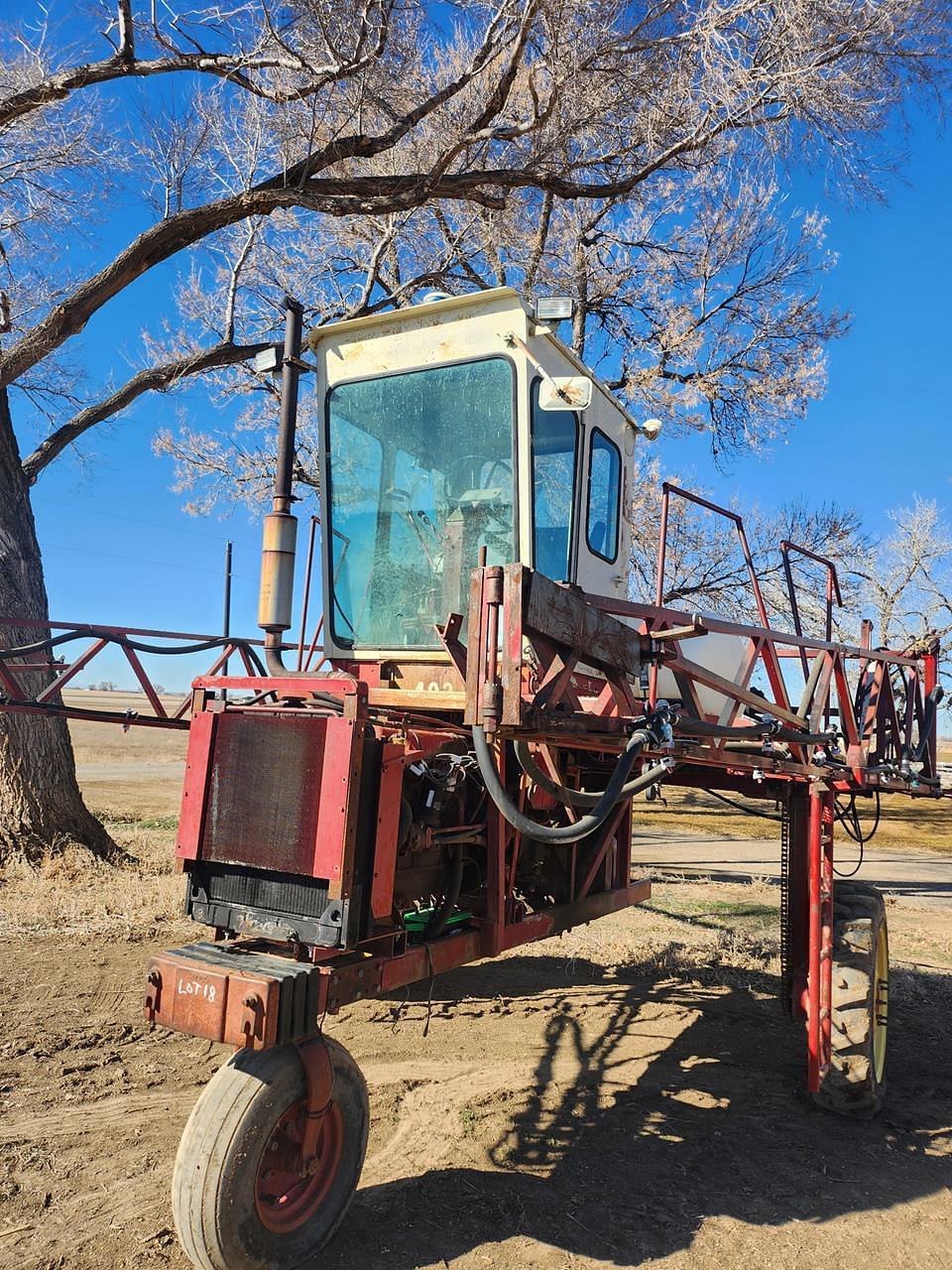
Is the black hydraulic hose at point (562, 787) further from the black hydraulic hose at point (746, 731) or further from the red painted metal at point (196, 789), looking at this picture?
the red painted metal at point (196, 789)

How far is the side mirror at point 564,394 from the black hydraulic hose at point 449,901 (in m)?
2.01

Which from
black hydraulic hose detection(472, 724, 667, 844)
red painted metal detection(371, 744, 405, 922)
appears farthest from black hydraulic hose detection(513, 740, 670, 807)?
red painted metal detection(371, 744, 405, 922)

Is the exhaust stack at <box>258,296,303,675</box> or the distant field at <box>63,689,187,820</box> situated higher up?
the exhaust stack at <box>258,296,303,675</box>

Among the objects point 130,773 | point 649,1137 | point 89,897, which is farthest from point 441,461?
point 130,773

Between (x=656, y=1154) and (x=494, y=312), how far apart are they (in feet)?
13.4

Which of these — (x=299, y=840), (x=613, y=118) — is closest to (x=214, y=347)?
(x=613, y=118)

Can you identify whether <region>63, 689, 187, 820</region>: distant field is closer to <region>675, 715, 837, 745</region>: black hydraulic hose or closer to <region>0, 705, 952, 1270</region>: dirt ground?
<region>0, 705, 952, 1270</region>: dirt ground

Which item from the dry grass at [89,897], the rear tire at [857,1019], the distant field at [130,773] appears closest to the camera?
the rear tire at [857,1019]

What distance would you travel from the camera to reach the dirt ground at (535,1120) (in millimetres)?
3572

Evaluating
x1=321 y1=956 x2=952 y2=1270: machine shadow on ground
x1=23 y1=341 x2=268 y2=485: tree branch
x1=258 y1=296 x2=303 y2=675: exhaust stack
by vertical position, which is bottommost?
x1=321 y1=956 x2=952 y2=1270: machine shadow on ground

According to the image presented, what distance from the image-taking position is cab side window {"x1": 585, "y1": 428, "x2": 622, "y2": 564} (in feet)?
16.6

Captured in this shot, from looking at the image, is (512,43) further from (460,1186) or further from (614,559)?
(460,1186)

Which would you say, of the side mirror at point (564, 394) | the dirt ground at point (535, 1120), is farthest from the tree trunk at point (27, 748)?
the side mirror at point (564, 394)

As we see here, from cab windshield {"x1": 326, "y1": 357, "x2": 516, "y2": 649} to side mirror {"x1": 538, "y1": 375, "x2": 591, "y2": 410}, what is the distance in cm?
21
